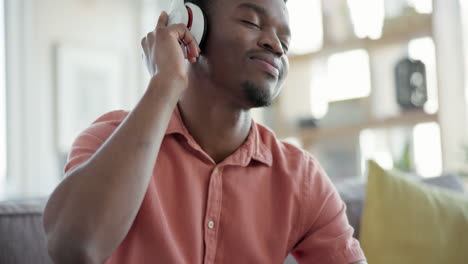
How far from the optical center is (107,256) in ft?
3.27

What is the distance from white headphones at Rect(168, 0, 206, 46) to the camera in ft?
4.00

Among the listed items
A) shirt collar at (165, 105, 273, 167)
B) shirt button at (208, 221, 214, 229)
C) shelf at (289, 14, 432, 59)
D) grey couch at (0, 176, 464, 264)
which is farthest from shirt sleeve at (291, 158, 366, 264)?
shelf at (289, 14, 432, 59)

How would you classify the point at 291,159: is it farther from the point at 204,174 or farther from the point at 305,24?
the point at 305,24

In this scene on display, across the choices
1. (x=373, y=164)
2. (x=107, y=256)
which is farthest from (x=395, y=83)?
(x=107, y=256)

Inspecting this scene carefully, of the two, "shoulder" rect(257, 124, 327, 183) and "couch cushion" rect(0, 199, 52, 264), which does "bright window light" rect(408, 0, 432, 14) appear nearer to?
"shoulder" rect(257, 124, 327, 183)

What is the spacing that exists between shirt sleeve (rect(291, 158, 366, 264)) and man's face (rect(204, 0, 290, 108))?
0.82 feet

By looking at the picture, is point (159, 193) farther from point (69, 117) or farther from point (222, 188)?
point (69, 117)

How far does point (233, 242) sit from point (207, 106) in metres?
0.32

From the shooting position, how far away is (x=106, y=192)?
0.97 metres

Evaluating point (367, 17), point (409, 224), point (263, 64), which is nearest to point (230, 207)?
point (263, 64)

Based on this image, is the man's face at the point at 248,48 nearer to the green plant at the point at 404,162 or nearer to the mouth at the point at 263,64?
the mouth at the point at 263,64

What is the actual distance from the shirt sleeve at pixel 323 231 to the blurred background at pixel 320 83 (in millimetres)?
1845

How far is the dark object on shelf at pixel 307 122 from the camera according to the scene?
386 cm

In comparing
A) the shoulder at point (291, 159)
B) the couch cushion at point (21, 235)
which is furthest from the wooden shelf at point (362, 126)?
the couch cushion at point (21, 235)
